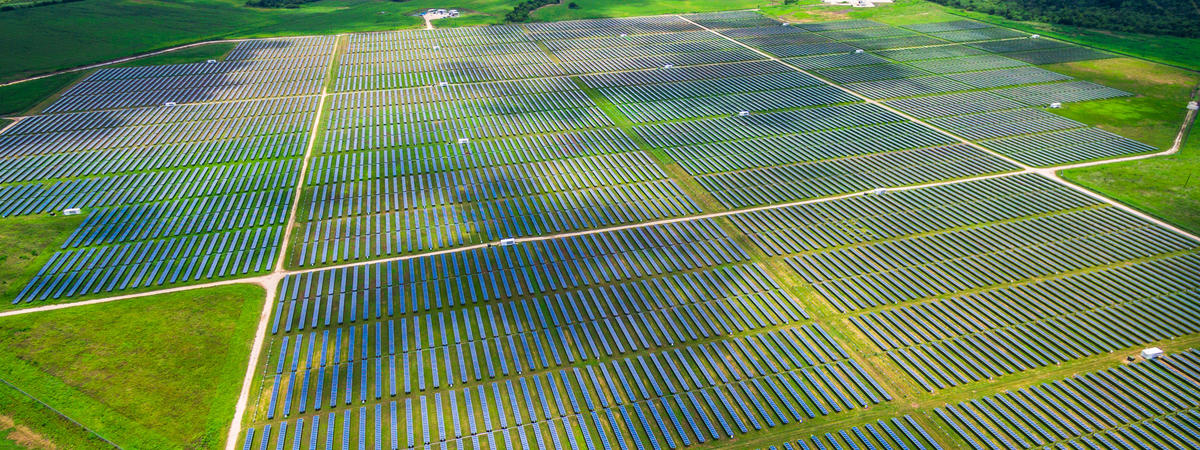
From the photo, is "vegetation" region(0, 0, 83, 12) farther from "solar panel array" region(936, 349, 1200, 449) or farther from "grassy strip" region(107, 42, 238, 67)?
"solar panel array" region(936, 349, 1200, 449)

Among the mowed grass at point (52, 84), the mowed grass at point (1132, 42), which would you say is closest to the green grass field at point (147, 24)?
the mowed grass at point (52, 84)

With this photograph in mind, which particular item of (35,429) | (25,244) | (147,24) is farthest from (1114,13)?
(147,24)

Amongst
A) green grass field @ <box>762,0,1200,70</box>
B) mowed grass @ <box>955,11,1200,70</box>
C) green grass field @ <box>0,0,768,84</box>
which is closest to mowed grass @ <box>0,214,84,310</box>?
green grass field @ <box>0,0,768,84</box>

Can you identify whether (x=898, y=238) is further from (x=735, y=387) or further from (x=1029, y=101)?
(x=1029, y=101)

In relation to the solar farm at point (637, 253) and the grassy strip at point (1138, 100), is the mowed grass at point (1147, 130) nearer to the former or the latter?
the grassy strip at point (1138, 100)

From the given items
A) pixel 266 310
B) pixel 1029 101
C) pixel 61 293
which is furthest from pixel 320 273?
pixel 1029 101

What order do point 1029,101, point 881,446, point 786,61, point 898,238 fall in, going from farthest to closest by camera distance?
point 786,61 < point 1029,101 < point 898,238 < point 881,446
